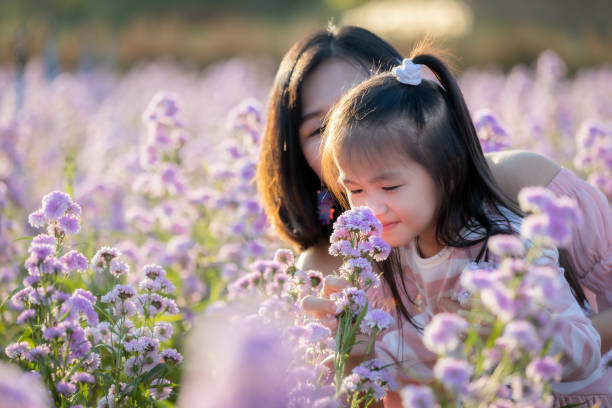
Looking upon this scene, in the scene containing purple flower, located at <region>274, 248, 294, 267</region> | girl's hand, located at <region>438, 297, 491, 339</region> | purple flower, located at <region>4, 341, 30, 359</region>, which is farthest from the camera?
purple flower, located at <region>274, 248, 294, 267</region>

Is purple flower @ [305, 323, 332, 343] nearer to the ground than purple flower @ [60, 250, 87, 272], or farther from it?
nearer to the ground

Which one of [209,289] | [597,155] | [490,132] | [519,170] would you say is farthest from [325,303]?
[209,289]

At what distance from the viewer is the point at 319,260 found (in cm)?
317

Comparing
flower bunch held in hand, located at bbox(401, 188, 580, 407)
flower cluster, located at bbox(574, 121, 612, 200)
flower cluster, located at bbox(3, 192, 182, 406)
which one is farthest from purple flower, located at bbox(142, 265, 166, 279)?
flower cluster, located at bbox(574, 121, 612, 200)

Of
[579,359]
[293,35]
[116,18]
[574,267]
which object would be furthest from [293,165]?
[116,18]

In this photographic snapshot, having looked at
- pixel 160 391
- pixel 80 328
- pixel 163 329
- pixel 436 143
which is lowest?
pixel 160 391

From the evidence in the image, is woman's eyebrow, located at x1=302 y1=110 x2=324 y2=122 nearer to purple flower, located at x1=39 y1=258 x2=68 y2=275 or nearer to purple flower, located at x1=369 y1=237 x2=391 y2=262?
purple flower, located at x1=369 y1=237 x2=391 y2=262

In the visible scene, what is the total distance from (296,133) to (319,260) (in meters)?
0.64

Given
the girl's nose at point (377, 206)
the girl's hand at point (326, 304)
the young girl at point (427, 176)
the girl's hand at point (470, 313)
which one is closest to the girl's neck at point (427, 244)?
the young girl at point (427, 176)

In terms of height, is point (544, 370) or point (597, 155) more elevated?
point (597, 155)

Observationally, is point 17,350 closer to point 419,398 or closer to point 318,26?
point 419,398

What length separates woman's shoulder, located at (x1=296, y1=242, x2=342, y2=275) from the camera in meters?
3.13

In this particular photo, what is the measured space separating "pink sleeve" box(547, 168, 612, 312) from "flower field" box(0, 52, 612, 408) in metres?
0.53

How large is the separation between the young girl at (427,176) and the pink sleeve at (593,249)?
0.54m
